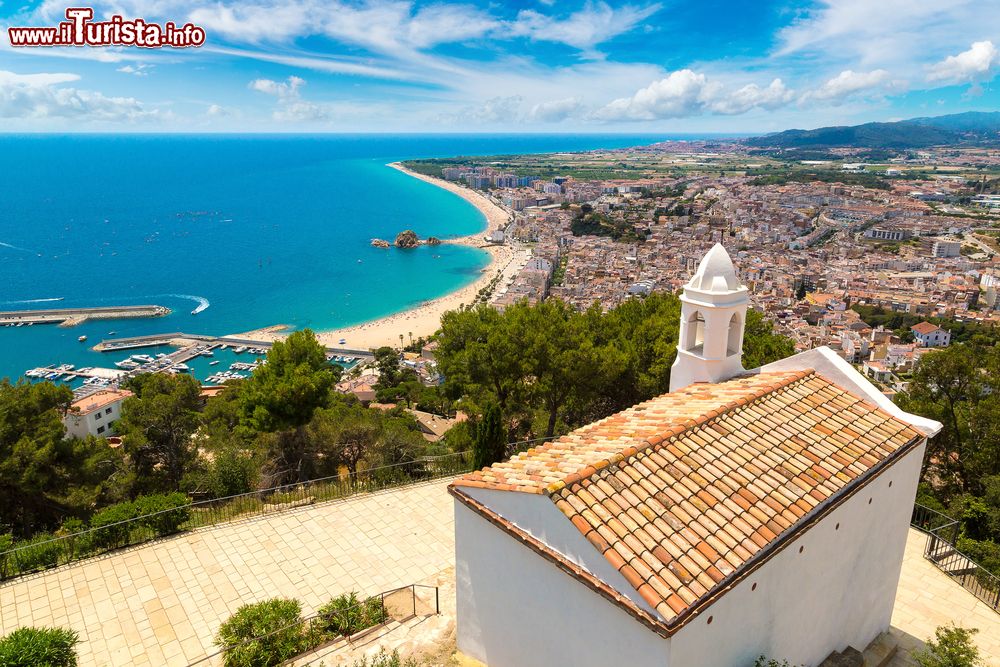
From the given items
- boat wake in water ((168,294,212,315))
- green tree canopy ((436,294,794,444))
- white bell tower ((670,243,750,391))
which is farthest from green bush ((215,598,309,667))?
boat wake in water ((168,294,212,315))

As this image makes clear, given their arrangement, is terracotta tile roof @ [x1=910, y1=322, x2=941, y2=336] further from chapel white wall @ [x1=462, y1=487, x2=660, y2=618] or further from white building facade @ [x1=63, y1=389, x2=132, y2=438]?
white building facade @ [x1=63, y1=389, x2=132, y2=438]

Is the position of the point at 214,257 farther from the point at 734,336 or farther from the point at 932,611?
the point at 932,611

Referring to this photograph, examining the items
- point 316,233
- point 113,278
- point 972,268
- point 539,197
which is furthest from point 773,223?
point 113,278

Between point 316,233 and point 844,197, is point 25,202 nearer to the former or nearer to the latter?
point 316,233

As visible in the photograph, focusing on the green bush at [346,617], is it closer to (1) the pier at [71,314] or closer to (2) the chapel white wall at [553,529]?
(2) the chapel white wall at [553,529]

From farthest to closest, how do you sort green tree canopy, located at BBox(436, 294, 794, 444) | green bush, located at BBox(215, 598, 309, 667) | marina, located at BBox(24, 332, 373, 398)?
marina, located at BBox(24, 332, 373, 398) → green tree canopy, located at BBox(436, 294, 794, 444) → green bush, located at BBox(215, 598, 309, 667)
